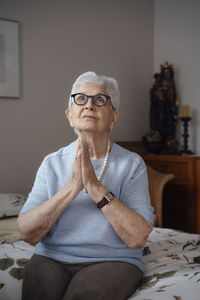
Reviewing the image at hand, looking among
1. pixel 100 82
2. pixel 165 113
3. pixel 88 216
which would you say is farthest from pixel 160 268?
pixel 165 113

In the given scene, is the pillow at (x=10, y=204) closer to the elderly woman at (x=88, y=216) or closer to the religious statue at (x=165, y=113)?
the elderly woman at (x=88, y=216)

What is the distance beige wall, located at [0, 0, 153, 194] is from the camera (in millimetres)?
2850

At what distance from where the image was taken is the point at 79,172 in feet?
4.00

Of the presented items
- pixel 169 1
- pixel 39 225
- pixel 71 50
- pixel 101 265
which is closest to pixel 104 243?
pixel 101 265

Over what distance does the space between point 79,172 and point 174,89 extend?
2636mm

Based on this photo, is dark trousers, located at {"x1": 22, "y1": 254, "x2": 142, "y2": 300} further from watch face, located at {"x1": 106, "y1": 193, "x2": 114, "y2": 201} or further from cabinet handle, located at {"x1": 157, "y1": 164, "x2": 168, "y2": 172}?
cabinet handle, located at {"x1": 157, "y1": 164, "x2": 168, "y2": 172}

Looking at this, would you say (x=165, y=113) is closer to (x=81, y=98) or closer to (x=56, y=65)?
(x=56, y=65)

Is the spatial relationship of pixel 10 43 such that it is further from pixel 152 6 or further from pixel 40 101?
pixel 152 6

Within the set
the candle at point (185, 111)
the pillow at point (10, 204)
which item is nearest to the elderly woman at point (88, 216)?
the pillow at point (10, 204)

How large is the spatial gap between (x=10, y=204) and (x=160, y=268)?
1.28 metres

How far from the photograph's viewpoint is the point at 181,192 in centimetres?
323

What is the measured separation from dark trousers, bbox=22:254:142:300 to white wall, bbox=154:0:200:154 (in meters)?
2.61

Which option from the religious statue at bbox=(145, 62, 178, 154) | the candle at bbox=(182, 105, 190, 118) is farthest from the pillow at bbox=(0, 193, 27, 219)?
the candle at bbox=(182, 105, 190, 118)

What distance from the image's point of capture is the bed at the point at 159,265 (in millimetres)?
1079
